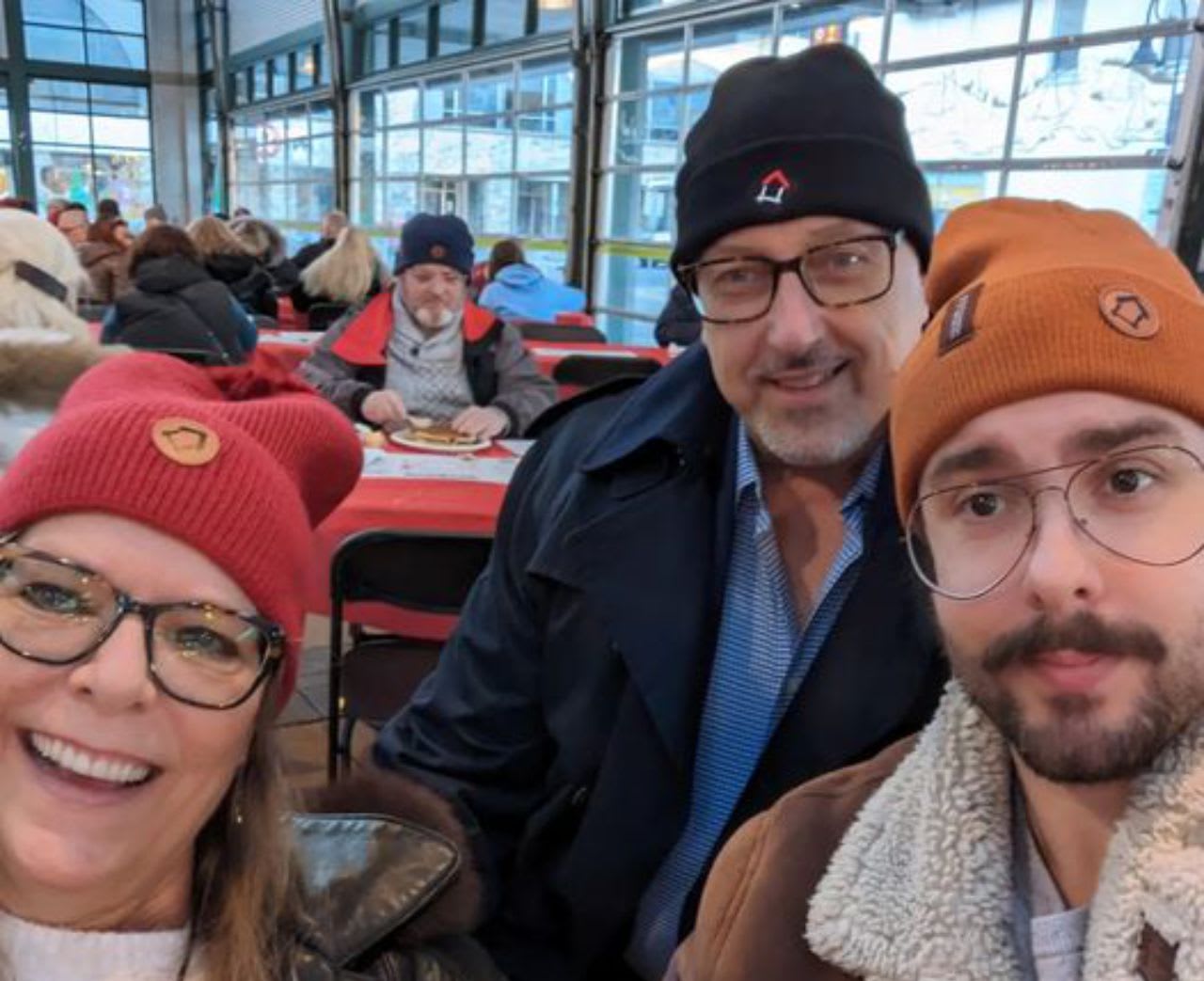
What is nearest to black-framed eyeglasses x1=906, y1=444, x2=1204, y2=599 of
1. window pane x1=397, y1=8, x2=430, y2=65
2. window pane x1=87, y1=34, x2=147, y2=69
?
window pane x1=397, y1=8, x2=430, y2=65

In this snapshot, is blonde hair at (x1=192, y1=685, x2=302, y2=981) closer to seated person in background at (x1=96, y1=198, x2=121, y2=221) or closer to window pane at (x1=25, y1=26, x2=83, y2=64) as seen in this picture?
seated person in background at (x1=96, y1=198, x2=121, y2=221)

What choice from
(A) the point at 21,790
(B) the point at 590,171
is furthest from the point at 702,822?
(B) the point at 590,171

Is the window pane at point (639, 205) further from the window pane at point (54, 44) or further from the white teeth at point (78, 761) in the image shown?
the window pane at point (54, 44)

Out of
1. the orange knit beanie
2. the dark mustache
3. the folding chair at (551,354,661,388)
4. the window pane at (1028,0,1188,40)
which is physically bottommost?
the folding chair at (551,354,661,388)

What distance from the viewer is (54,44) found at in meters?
16.7

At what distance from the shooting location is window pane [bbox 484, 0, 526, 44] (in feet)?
32.6

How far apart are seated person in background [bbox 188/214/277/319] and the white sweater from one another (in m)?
7.23

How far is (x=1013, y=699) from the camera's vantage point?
927 mm

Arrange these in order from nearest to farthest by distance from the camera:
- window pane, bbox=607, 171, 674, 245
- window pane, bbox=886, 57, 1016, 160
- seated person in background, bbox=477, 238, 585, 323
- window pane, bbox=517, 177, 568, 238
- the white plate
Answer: the white plate, window pane, bbox=886, 57, 1016, 160, seated person in background, bbox=477, 238, 585, 323, window pane, bbox=607, 171, 674, 245, window pane, bbox=517, 177, 568, 238

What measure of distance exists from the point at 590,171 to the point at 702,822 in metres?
8.45

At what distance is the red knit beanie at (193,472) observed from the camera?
992mm


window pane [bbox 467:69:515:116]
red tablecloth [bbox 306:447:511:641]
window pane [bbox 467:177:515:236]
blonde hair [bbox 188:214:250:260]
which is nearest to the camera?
red tablecloth [bbox 306:447:511:641]

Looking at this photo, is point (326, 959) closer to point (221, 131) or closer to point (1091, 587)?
point (1091, 587)

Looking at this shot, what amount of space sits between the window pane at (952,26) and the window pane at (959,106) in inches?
4.6
